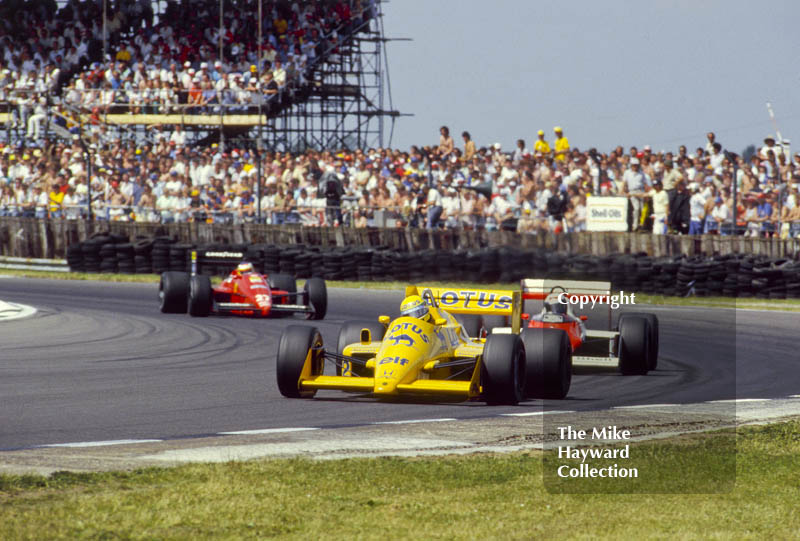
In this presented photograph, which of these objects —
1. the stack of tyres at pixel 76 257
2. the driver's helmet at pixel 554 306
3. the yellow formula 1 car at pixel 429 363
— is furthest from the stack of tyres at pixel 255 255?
the yellow formula 1 car at pixel 429 363

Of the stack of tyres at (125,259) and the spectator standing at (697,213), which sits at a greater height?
the spectator standing at (697,213)

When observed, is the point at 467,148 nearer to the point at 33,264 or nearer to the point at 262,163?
the point at 262,163

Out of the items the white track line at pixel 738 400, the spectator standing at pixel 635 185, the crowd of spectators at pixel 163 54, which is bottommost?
the white track line at pixel 738 400

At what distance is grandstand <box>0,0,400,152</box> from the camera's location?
127ft

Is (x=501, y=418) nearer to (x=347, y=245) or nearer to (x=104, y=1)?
(x=347, y=245)

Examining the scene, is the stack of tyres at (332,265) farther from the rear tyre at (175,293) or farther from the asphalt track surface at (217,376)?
the rear tyre at (175,293)

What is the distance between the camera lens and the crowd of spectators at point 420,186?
22.5 m

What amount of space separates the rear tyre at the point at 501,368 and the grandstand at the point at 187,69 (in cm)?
2825

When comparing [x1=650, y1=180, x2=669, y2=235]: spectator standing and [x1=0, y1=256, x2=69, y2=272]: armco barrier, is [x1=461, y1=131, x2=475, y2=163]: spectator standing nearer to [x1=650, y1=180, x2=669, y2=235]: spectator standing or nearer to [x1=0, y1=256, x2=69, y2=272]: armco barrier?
[x1=650, y1=180, x2=669, y2=235]: spectator standing

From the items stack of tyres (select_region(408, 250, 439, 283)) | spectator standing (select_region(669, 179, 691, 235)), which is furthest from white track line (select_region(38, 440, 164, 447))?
spectator standing (select_region(669, 179, 691, 235))

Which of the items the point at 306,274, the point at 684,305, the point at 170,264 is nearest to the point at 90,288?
the point at 170,264

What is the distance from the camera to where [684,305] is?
20156mm

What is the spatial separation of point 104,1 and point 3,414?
3373 cm

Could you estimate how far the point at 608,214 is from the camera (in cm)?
2291
